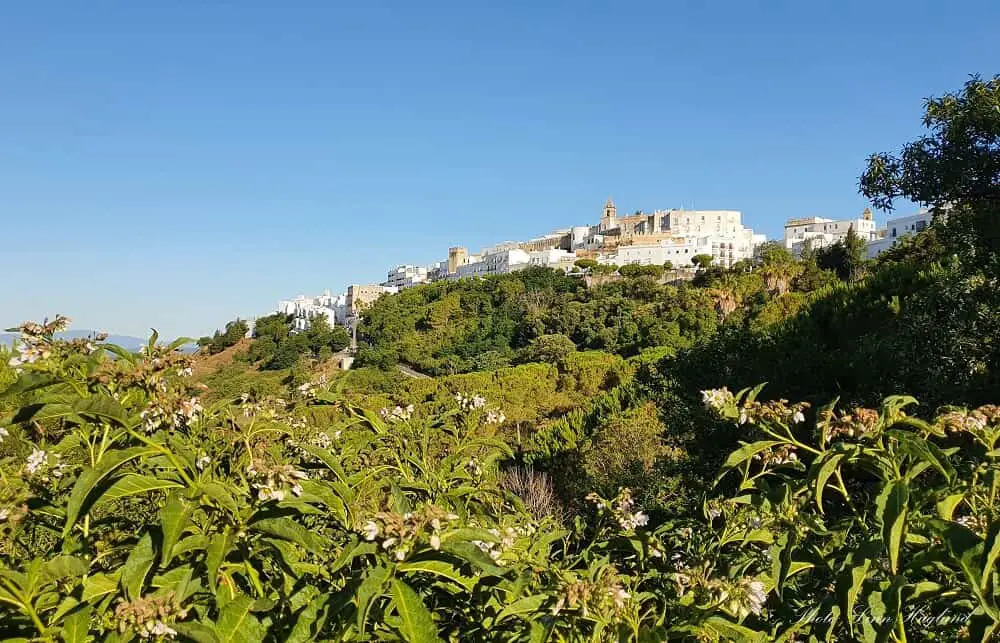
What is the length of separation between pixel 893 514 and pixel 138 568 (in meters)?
1.21

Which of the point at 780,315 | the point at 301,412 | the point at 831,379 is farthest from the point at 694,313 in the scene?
the point at 301,412

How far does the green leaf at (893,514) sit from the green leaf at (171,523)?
42.8 inches

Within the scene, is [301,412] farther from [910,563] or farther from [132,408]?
[910,563]

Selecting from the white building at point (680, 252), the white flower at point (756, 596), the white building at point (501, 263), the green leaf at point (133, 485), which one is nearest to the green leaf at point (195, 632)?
the green leaf at point (133, 485)

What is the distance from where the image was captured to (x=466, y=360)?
4531 centimetres

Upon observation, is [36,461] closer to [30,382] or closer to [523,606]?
[30,382]

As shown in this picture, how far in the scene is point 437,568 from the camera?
3.88 ft

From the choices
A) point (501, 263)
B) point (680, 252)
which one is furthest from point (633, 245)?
point (501, 263)

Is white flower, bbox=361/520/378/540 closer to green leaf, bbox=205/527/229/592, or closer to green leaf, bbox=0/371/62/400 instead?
green leaf, bbox=205/527/229/592

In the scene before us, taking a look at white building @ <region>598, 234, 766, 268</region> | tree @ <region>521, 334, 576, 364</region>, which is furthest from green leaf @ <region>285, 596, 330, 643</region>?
white building @ <region>598, 234, 766, 268</region>

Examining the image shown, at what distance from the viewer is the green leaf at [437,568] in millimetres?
1136

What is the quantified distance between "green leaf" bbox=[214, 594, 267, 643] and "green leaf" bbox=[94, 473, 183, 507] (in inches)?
9.1

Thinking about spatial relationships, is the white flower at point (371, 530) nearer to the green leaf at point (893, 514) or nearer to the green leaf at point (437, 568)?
the green leaf at point (437, 568)

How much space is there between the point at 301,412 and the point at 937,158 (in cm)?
623
